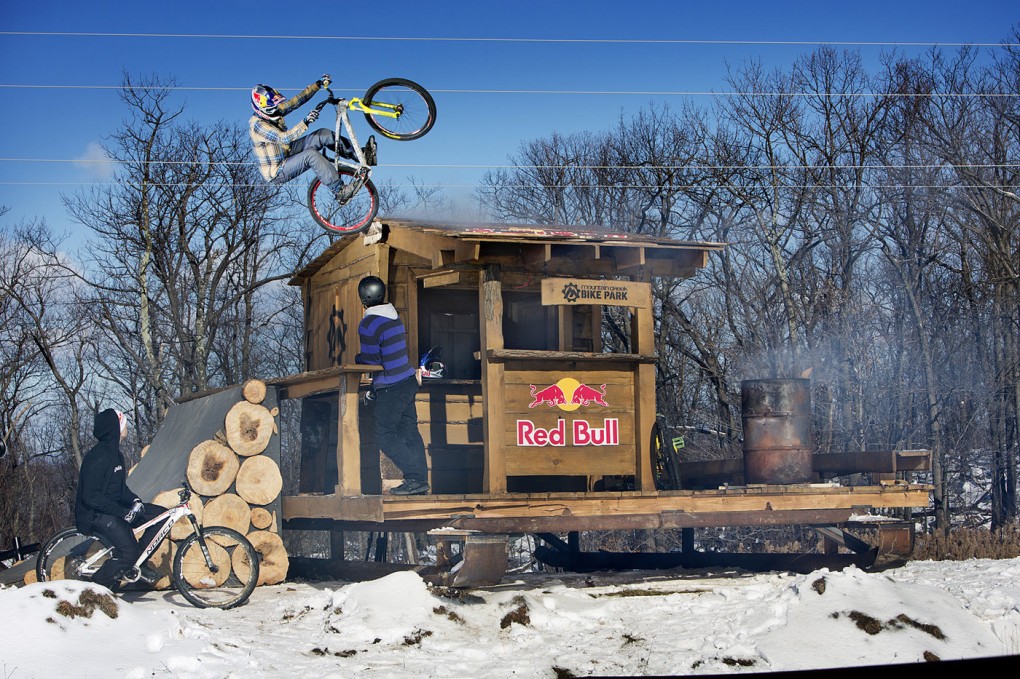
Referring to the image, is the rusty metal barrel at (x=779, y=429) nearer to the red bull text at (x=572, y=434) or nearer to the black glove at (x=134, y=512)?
the red bull text at (x=572, y=434)

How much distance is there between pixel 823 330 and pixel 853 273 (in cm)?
202

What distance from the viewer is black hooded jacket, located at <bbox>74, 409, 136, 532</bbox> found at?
9.80 metres

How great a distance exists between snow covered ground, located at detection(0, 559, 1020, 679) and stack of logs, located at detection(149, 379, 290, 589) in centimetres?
192

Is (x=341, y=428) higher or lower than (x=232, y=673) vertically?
higher

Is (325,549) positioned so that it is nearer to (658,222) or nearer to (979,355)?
(658,222)

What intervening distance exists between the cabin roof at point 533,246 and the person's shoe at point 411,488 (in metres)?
2.20

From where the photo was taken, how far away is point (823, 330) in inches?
1242

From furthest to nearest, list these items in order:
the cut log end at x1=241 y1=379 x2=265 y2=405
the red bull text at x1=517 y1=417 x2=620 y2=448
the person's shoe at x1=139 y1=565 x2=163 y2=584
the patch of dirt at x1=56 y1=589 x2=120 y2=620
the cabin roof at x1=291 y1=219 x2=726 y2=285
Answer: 1. the cut log end at x1=241 y1=379 x2=265 y2=405
2. the red bull text at x1=517 y1=417 x2=620 y2=448
3. the cabin roof at x1=291 y1=219 x2=726 y2=285
4. the person's shoe at x1=139 y1=565 x2=163 y2=584
5. the patch of dirt at x1=56 y1=589 x2=120 y2=620

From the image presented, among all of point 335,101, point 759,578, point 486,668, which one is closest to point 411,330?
point 335,101

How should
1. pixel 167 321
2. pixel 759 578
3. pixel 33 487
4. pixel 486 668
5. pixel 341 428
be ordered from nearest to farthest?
pixel 486 668, pixel 341 428, pixel 759 578, pixel 167 321, pixel 33 487

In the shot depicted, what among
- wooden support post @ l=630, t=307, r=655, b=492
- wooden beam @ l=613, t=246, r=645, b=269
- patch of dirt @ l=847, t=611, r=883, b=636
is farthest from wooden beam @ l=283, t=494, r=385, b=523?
patch of dirt @ l=847, t=611, r=883, b=636

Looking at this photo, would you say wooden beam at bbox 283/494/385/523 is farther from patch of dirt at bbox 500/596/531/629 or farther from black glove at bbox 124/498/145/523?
black glove at bbox 124/498/145/523


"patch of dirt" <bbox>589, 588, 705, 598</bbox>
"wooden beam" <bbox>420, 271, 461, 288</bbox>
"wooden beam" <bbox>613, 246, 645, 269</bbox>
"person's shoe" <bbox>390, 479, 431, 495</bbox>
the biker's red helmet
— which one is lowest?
"patch of dirt" <bbox>589, 588, 705, 598</bbox>

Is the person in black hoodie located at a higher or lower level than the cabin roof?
lower
